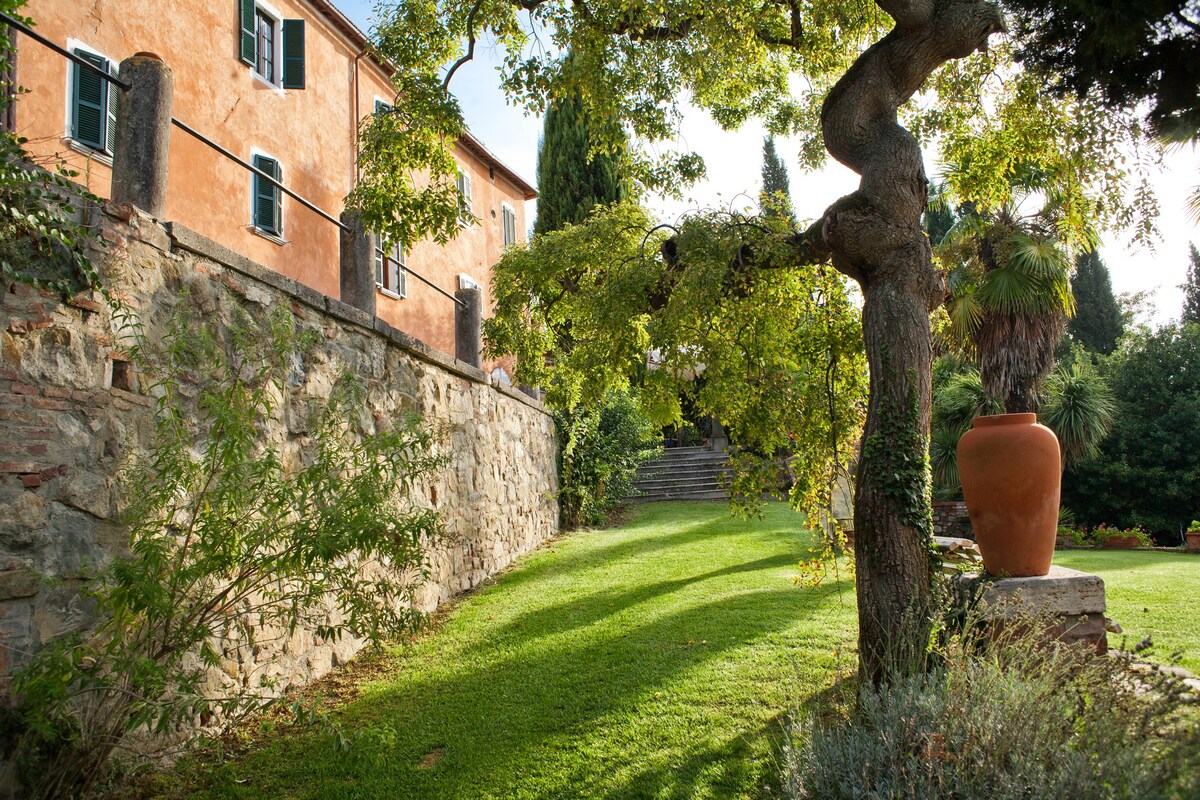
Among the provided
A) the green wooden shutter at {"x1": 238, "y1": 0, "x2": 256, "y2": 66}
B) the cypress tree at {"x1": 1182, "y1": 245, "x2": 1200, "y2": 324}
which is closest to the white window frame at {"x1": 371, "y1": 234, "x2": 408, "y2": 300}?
the green wooden shutter at {"x1": 238, "y1": 0, "x2": 256, "y2": 66}

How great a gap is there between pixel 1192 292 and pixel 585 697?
104 feet

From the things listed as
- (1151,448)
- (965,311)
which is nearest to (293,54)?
(965,311)

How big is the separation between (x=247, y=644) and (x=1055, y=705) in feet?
13.6

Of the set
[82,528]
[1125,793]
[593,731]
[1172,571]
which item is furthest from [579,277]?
[1172,571]

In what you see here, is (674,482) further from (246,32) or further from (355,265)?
(355,265)

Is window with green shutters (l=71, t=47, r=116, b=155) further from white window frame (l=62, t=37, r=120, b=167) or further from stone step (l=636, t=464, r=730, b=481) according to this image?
stone step (l=636, t=464, r=730, b=481)

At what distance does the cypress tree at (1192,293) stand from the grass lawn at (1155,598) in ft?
66.1

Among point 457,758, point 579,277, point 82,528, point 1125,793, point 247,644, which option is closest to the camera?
point 1125,793

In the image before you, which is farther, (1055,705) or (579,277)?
(579,277)

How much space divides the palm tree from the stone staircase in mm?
5978

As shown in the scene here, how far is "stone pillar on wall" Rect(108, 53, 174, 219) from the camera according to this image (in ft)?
13.1

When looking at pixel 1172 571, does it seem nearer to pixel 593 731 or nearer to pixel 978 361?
pixel 978 361

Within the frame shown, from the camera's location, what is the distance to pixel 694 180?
806 centimetres

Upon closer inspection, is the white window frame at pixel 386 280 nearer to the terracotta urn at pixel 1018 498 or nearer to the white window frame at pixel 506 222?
the white window frame at pixel 506 222
